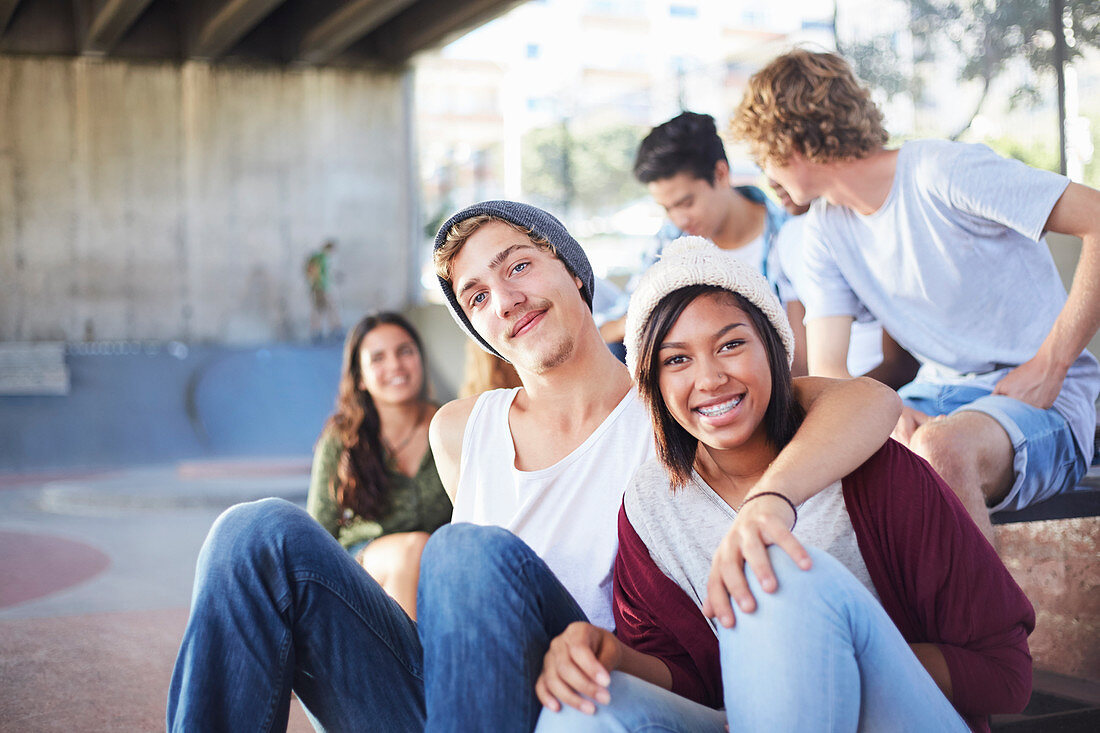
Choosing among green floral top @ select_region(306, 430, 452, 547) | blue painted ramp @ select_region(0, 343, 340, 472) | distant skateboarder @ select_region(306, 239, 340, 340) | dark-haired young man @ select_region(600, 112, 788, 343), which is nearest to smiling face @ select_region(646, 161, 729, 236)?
dark-haired young man @ select_region(600, 112, 788, 343)

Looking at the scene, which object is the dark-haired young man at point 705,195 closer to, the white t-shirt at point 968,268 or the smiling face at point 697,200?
the smiling face at point 697,200

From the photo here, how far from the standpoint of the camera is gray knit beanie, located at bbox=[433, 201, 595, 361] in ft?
6.58

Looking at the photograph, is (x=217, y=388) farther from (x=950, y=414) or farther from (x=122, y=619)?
(x=950, y=414)

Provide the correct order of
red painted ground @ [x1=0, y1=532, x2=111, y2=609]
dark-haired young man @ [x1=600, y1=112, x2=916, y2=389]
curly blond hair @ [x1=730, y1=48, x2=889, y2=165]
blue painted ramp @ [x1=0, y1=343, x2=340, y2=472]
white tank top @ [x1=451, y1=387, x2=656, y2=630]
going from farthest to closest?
blue painted ramp @ [x1=0, y1=343, x2=340, y2=472], red painted ground @ [x1=0, y1=532, x2=111, y2=609], dark-haired young man @ [x1=600, y1=112, x2=916, y2=389], curly blond hair @ [x1=730, y1=48, x2=889, y2=165], white tank top @ [x1=451, y1=387, x2=656, y2=630]

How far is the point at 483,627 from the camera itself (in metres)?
1.43

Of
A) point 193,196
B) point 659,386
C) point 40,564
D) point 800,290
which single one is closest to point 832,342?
point 800,290

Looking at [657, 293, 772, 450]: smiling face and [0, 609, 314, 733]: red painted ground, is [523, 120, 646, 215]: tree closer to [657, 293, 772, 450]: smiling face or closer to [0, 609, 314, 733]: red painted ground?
[0, 609, 314, 733]: red painted ground

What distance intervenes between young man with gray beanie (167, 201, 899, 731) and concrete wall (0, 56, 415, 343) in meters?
14.2

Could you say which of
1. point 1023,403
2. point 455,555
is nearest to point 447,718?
point 455,555

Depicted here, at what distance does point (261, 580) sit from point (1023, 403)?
5.86ft

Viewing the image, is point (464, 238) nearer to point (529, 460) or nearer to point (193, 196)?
point (529, 460)

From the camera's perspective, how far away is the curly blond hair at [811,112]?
8.47 ft

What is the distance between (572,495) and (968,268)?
4.19 feet

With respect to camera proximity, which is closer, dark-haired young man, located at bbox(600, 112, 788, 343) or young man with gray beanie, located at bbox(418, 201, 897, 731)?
young man with gray beanie, located at bbox(418, 201, 897, 731)
